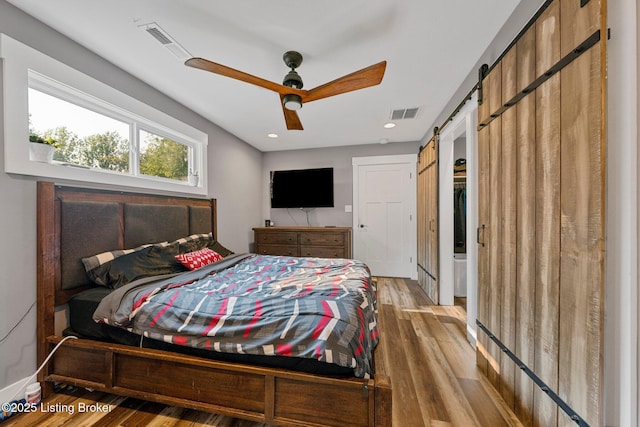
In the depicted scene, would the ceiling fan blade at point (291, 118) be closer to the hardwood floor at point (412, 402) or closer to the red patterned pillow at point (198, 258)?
the red patterned pillow at point (198, 258)

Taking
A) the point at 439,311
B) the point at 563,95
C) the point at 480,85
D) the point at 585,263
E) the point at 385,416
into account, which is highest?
the point at 480,85

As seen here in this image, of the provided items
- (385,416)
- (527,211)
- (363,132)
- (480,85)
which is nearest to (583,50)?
(527,211)

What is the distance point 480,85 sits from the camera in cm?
186

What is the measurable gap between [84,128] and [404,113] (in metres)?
3.26

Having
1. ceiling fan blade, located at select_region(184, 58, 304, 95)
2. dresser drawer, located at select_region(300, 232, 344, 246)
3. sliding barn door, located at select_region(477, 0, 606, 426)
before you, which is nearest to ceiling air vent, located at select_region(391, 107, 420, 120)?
sliding barn door, located at select_region(477, 0, 606, 426)

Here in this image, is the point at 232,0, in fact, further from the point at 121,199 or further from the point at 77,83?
the point at 121,199

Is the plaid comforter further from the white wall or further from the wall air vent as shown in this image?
the wall air vent

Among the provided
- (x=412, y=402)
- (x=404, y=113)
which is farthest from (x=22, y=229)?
(x=404, y=113)

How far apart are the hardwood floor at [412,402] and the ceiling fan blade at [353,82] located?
82.6 inches

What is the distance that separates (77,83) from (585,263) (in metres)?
3.21

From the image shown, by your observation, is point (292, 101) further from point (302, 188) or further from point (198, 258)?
point (302, 188)

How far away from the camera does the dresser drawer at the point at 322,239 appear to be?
3980 millimetres

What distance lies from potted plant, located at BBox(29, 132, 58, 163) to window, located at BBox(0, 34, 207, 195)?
3 centimetres

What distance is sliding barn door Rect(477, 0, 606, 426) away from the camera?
92 cm
